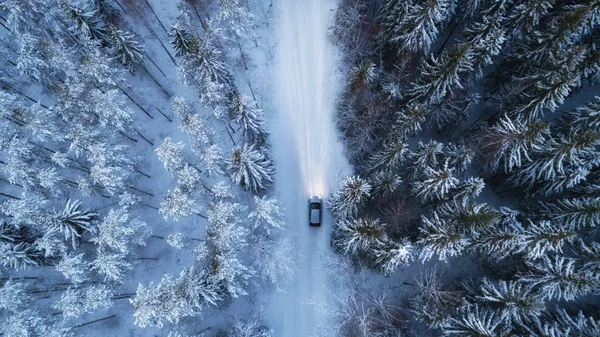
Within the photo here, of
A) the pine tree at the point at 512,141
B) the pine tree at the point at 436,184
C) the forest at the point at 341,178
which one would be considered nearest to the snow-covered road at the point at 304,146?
the forest at the point at 341,178

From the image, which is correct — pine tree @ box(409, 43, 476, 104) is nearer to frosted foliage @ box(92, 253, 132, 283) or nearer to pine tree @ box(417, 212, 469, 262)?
pine tree @ box(417, 212, 469, 262)

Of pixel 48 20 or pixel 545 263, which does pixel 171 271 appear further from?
pixel 545 263

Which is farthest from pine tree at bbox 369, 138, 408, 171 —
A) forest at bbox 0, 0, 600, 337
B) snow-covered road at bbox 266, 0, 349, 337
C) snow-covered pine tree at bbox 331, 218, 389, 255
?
snow-covered road at bbox 266, 0, 349, 337

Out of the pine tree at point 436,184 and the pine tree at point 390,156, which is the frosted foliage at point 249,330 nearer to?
the pine tree at point 390,156

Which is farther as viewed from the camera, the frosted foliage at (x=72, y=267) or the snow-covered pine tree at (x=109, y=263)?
the snow-covered pine tree at (x=109, y=263)

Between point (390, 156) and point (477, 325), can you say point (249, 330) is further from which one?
point (390, 156)

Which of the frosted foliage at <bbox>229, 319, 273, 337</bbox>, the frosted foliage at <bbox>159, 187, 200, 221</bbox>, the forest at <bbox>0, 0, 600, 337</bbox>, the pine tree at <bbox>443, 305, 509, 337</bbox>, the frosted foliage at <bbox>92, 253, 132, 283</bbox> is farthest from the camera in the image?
the frosted foliage at <bbox>229, 319, 273, 337</bbox>
